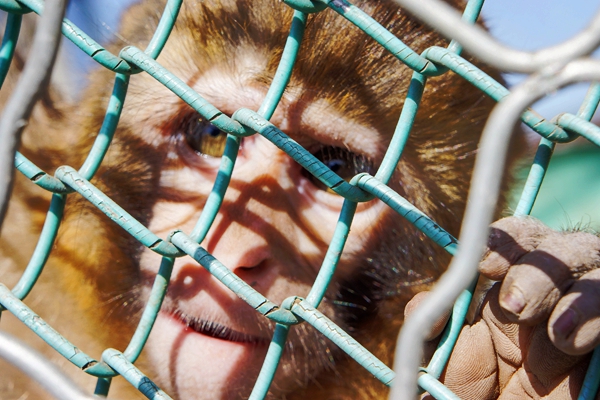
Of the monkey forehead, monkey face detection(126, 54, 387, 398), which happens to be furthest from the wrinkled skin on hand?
the monkey forehead

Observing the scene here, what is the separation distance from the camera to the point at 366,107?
1519 millimetres

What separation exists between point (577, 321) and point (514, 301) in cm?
8

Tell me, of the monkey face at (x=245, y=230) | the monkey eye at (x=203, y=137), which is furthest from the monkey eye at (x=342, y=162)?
the monkey eye at (x=203, y=137)

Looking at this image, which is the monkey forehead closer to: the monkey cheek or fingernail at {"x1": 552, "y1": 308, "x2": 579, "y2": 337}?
the monkey cheek

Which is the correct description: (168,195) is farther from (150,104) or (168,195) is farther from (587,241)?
(587,241)

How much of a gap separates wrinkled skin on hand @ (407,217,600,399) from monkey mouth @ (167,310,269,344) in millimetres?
463

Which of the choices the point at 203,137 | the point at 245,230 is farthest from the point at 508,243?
the point at 203,137

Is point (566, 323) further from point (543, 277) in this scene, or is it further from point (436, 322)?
point (436, 322)

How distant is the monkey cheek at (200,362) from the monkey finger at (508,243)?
63 centimetres

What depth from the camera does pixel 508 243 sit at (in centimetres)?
89

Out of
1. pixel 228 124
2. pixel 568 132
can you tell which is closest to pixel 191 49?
pixel 228 124

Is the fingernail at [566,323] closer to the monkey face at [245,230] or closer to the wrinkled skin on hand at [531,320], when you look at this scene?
the wrinkled skin on hand at [531,320]

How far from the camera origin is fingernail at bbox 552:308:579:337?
81 centimetres

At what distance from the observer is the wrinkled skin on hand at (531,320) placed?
827mm
